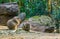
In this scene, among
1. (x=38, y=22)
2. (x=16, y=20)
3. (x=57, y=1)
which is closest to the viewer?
(x=16, y=20)

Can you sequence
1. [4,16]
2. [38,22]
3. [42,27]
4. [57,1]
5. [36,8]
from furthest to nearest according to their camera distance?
[36,8] < [57,1] < [4,16] < [38,22] < [42,27]

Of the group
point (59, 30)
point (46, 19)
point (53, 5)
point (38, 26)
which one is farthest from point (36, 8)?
point (59, 30)

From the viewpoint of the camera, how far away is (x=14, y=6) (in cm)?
1007

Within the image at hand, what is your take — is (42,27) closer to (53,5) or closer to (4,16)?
(4,16)

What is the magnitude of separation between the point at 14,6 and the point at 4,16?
92cm

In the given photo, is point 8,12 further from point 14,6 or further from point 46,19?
point 46,19

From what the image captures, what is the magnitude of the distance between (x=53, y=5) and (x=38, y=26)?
11.0 ft

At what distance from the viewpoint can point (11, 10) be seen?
33.4 feet

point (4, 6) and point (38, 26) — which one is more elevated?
point (4, 6)

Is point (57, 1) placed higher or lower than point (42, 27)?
higher

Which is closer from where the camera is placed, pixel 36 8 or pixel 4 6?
pixel 4 6

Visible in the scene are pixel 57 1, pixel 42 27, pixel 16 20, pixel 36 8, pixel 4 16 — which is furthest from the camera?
pixel 36 8

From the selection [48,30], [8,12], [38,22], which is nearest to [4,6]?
[8,12]

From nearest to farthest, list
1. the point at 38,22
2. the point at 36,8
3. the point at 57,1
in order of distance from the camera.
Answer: the point at 38,22 → the point at 57,1 → the point at 36,8
